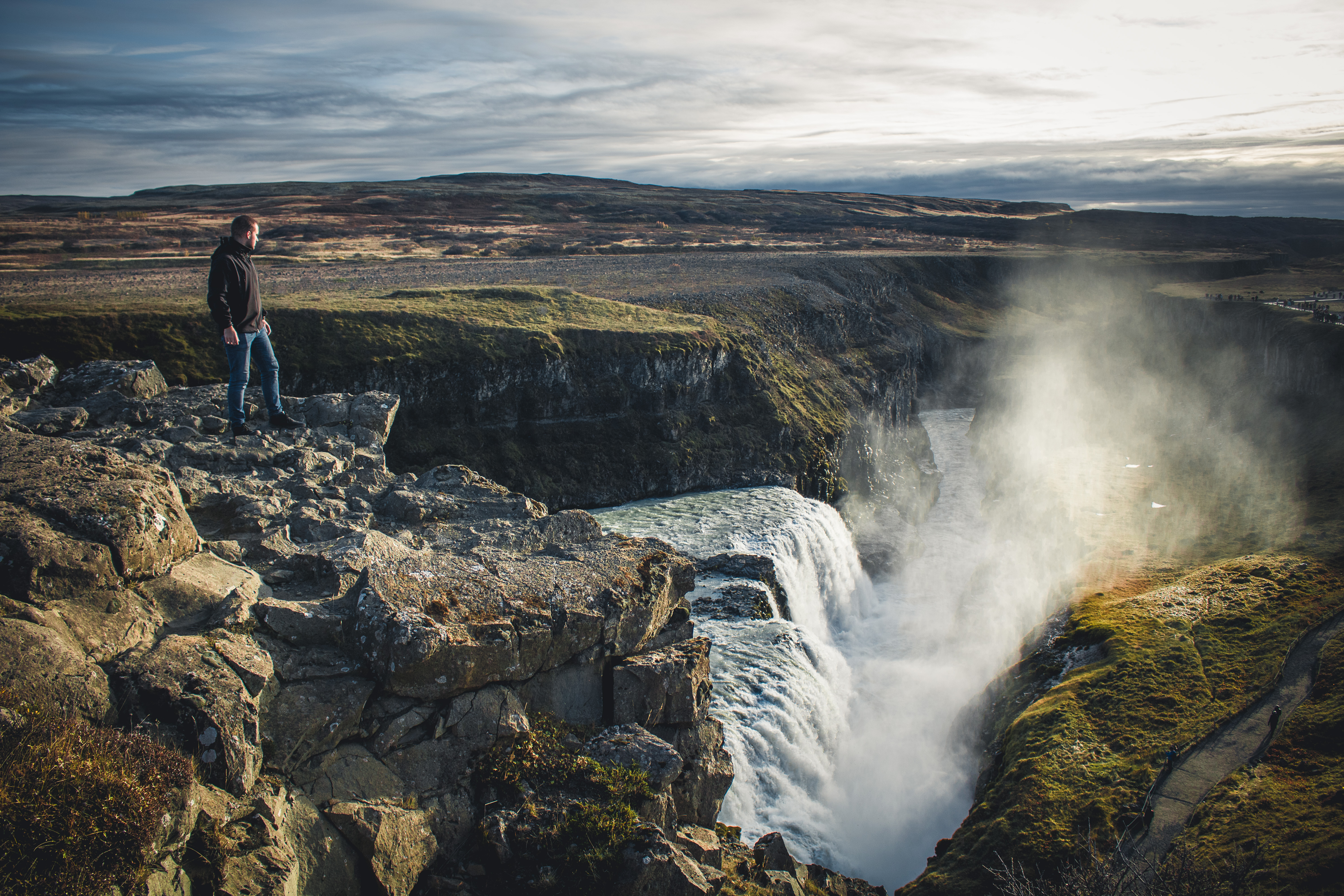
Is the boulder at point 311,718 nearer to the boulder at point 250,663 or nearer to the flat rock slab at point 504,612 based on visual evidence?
the boulder at point 250,663

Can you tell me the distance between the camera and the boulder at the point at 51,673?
8.28m

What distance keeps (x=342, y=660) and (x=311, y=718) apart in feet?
3.34

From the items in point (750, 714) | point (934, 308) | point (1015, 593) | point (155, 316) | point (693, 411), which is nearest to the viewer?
point (750, 714)

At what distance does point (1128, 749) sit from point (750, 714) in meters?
15.4

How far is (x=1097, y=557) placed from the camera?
163ft

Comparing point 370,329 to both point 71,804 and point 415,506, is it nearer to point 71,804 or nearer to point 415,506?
point 415,506

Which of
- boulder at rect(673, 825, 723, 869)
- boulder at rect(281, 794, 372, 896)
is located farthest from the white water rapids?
boulder at rect(281, 794, 372, 896)

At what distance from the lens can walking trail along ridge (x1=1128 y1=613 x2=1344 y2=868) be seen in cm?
2362

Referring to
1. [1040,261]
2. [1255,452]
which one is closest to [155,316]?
[1255,452]

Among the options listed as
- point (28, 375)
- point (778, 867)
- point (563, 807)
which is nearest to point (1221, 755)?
point (778, 867)

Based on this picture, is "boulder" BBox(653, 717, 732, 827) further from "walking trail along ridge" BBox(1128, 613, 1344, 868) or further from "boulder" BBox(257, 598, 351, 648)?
"walking trail along ridge" BBox(1128, 613, 1344, 868)

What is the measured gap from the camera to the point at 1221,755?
90.2ft

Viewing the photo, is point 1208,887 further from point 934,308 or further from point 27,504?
point 934,308

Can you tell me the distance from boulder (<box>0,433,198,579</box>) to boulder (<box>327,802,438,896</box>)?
473 cm
